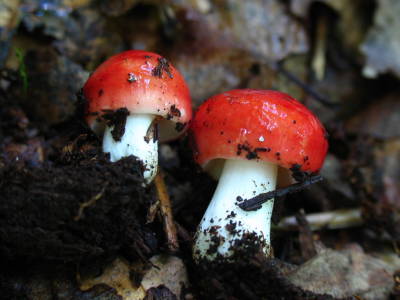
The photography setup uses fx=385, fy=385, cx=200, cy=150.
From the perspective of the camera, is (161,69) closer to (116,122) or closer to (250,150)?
(116,122)

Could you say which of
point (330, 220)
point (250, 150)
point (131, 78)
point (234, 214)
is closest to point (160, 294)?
point (234, 214)

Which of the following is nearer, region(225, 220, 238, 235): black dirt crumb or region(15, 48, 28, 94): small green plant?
region(225, 220, 238, 235): black dirt crumb

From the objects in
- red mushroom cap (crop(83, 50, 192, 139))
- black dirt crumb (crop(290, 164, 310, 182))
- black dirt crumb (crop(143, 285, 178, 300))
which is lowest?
black dirt crumb (crop(143, 285, 178, 300))

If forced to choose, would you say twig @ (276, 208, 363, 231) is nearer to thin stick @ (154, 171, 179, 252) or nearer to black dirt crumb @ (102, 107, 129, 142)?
thin stick @ (154, 171, 179, 252)

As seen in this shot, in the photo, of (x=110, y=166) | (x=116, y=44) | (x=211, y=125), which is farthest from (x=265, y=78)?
(x=110, y=166)

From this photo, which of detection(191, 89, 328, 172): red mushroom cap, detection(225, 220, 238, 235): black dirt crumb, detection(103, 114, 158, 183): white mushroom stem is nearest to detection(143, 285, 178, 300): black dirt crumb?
detection(225, 220, 238, 235): black dirt crumb

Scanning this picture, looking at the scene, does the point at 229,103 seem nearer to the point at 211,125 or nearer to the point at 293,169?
the point at 211,125
